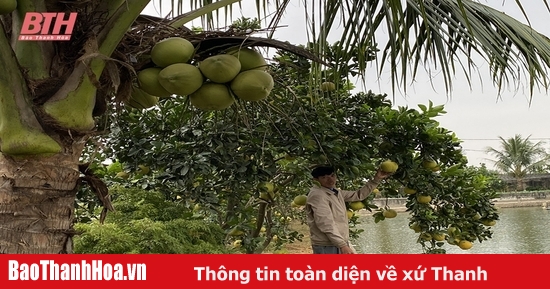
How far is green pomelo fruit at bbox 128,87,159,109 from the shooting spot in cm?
165

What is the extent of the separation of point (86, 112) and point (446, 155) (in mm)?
2676

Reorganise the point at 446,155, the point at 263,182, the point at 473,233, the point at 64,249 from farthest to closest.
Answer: the point at 473,233 < the point at 446,155 < the point at 263,182 < the point at 64,249

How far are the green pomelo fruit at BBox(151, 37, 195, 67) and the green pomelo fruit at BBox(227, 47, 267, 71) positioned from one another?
0.49 ft

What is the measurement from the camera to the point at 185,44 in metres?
1.50

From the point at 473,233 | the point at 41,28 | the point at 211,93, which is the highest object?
the point at 41,28

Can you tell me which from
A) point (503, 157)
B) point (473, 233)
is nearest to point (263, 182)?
point (473, 233)

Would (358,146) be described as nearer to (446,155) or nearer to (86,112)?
(446,155)

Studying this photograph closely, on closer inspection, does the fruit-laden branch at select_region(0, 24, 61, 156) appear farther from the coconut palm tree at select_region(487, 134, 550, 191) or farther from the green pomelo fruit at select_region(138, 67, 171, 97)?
the coconut palm tree at select_region(487, 134, 550, 191)

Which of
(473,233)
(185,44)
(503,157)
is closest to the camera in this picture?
(185,44)

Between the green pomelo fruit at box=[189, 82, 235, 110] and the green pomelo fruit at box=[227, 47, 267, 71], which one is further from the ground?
the green pomelo fruit at box=[227, 47, 267, 71]

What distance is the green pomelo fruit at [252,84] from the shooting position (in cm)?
150

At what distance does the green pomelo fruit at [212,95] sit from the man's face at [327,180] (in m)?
1.60

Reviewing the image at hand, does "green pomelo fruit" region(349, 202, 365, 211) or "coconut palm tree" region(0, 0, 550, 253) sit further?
"green pomelo fruit" region(349, 202, 365, 211)

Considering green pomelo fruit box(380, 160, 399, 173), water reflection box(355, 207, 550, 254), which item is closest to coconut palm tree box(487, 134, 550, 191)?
water reflection box(355, 207, 550, 254)
